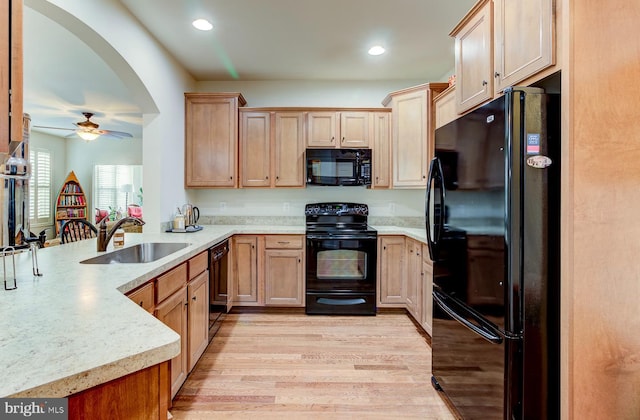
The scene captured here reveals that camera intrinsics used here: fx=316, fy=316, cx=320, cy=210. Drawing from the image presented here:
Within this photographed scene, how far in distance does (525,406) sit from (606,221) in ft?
2.71

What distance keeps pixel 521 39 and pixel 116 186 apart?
916 centimetres

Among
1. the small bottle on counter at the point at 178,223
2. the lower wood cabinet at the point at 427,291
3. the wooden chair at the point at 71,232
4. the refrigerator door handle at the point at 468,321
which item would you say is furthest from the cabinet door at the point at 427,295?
the wooden chair at the point at 71,232

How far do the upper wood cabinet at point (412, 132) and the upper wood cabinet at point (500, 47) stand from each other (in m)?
1.11

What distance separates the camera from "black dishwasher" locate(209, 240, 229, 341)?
8.55 ft

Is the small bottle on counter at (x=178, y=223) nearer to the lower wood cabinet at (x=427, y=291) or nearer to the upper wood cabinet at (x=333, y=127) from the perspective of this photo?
the upper wood cabinet at (x=333, y=127)

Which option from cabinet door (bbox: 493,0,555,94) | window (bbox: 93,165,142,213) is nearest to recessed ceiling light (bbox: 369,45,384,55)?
cabinet door (bbox: 493,0,555,94)

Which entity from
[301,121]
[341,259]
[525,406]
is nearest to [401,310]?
[341,259]

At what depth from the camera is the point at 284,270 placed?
11.2ft

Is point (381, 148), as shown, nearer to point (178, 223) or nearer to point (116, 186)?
point (178, 223)

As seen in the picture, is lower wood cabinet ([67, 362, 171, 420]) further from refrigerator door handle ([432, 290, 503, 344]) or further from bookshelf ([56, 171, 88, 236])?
bookshelf ([56, 171, 88, 236])

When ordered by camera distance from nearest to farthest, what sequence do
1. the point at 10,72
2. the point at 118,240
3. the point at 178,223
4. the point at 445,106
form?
the point at 10,72 < the point at 118,240 < the point at 445,106 < the point at 178,223

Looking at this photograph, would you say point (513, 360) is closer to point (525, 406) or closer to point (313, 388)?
point (525, 406)

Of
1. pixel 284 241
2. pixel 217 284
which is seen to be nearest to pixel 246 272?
pixel 284 241

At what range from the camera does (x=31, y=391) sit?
24.5 inches
